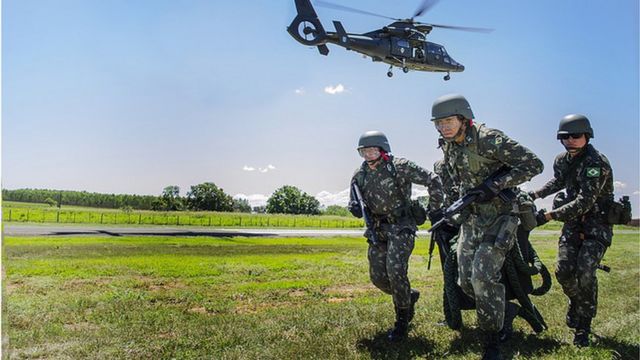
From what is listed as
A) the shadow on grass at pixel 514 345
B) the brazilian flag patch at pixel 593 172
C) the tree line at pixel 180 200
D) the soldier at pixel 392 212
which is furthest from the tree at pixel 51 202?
the brazilian flag patch at pixel 593 172

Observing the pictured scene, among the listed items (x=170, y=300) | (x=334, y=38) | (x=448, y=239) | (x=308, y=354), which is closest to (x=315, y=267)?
(x=170, y=300)

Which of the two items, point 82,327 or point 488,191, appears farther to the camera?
point 82,327

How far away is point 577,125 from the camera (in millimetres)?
6074

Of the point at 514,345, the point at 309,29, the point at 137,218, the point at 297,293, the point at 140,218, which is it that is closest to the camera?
the point at 514,345

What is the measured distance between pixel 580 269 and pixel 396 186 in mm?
2546

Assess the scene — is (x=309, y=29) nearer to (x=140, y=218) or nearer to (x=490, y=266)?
(x=490, y=266)

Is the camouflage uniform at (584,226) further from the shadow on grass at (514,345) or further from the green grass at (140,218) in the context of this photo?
the green grass at (140,218)

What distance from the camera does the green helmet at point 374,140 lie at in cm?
615

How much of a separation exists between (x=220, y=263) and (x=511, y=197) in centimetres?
1073

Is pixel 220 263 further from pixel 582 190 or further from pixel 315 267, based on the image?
pixel 582 190

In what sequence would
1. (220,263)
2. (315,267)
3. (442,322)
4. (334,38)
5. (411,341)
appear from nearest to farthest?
1. (411,341)
2. (442,322)
3. (315,267)
4. (220,263)
5. (334,38)

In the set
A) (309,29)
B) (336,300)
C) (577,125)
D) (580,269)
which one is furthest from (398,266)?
(309,29)

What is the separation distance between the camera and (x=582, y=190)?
5891 mm

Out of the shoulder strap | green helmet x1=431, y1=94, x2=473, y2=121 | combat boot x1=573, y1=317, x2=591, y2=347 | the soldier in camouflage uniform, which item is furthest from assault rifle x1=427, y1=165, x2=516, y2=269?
combat boot x1=573, y1=317, x2=591, y2=347
